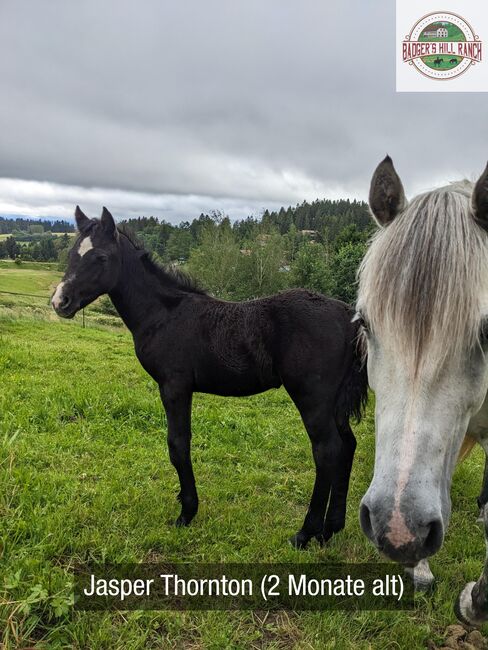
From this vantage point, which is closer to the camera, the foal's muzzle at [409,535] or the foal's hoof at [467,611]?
the foal's muzzle at [409,535]

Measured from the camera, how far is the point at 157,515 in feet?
11.7

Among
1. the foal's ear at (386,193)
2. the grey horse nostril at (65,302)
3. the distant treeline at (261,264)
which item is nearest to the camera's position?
the foal's ear at (386,193)

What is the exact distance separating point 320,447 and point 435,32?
8.73 metres

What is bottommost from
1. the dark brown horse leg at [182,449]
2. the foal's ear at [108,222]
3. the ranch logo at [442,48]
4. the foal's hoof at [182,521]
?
the foal's hoof at [182,521]

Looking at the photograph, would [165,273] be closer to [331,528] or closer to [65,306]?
[65,306]

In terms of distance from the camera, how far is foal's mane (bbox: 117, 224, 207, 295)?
3906 millimetres

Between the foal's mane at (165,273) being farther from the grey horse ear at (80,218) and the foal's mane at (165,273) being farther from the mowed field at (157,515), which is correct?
the mowed field at (157,515)

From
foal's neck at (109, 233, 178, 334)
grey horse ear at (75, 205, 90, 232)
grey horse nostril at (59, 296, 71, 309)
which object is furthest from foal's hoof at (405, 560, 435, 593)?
grey horse ear at (75, 205, 90, 232)

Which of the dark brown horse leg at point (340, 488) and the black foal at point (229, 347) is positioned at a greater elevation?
the black foal at point (229, 347)

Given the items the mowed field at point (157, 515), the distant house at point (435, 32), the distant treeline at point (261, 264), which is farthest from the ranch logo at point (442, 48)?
the distant treeline at point (261, 264)

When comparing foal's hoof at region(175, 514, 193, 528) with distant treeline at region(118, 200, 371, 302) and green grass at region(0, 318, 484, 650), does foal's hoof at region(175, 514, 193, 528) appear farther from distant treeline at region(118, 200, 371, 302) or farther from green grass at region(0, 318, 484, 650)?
distant treeline at region(118, 200, 371, 302)

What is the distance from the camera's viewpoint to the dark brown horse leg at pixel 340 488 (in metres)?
3.44

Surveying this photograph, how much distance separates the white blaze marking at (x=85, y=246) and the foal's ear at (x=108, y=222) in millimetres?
186

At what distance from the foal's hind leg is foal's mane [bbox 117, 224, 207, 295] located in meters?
1.54
